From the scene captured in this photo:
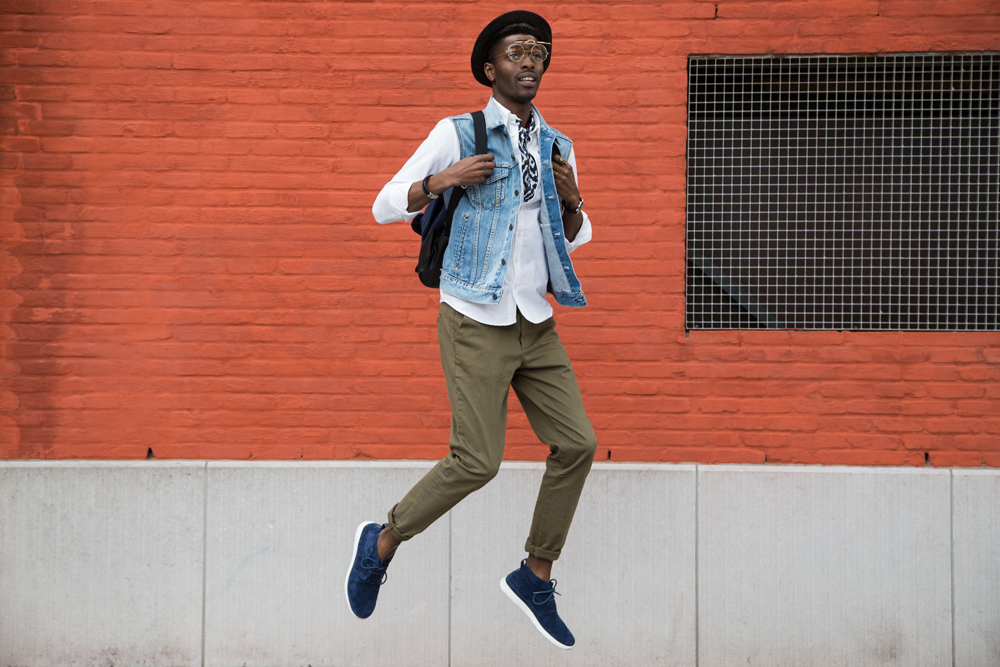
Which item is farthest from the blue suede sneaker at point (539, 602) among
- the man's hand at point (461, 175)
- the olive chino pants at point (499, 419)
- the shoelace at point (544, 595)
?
the man's hand at point (461, 175)

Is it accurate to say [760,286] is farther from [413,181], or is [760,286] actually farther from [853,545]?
[413,181]

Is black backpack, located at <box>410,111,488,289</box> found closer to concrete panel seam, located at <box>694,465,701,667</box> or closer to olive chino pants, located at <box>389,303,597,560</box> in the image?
olive chino pants, located at <box>389,303,597,560</box>

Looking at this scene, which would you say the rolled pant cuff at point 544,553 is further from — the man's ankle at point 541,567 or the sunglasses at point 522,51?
the sunglasses at point 522,51

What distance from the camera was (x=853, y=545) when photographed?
14.1ft

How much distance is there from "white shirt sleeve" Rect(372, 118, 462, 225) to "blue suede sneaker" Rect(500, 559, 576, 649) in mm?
1461

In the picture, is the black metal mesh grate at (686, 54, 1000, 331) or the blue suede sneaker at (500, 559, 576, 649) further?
the black metal mesh grate at (686, 54, 1000, 331)

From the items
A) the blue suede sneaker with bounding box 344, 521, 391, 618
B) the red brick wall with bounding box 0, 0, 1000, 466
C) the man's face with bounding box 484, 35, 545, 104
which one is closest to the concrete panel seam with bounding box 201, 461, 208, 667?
the red brick wall with bounding box 0, 0, 1000, 466

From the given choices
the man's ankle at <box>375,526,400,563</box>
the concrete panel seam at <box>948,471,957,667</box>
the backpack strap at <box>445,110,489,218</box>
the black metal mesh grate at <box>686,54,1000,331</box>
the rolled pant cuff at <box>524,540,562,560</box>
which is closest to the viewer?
the backpack strap at <box>445,110,489,218</box>

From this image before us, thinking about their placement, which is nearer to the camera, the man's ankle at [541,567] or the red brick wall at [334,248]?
the man's ankle at [541,567]

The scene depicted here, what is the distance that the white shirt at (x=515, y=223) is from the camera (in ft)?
10.4

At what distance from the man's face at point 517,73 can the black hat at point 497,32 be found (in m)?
0.05

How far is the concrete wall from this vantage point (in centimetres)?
429

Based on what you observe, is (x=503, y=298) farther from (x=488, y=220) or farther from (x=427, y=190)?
(x=427, y=190)

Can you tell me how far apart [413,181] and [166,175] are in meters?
1.90
